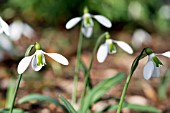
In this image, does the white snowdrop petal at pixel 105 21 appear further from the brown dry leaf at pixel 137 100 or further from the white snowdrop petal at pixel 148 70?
the brown dry leaf at pixel 137 100

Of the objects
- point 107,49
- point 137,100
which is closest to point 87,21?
point 107,49

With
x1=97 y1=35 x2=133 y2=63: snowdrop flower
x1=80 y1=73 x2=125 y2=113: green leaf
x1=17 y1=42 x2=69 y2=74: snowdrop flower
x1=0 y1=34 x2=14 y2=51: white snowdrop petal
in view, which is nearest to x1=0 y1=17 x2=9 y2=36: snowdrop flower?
x1=17 y1=42 x2=69 y2=74: snowdrop flower

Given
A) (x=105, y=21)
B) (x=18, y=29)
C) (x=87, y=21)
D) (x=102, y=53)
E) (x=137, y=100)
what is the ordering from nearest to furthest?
(x=102, y=53)
(x=105, y=21)
(x=87, y=21)
(x=137, y=100)
(x=18, y=29)

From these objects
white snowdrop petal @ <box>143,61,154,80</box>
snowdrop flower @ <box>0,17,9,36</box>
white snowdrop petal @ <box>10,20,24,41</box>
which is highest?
white snowdrop petal @ <box>10,20,24,41</box>

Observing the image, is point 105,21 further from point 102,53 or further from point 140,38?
point 140,38

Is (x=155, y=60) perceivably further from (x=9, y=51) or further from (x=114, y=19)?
(x=114, y=19)

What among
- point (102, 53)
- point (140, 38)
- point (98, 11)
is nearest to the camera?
point (102, 53)

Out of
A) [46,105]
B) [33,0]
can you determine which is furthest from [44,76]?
[33,0]

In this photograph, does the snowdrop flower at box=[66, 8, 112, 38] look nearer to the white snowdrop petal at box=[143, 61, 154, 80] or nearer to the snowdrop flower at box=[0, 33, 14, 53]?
the white snowdrop petal at box=[143, 61, 154, 80]

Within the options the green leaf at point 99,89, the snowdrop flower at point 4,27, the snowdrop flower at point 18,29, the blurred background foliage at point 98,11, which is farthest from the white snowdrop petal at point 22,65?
the blurred background foliage at point 98,11
